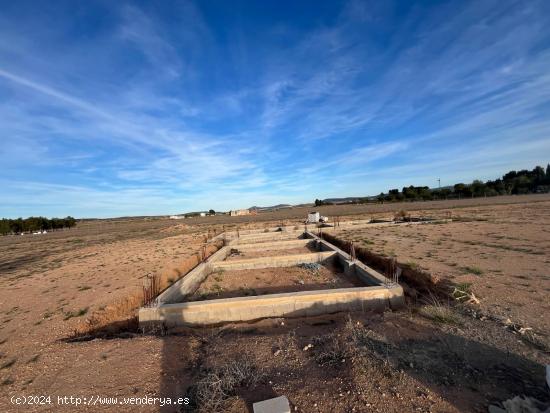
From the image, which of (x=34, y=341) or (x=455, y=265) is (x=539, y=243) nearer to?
(x=455, y=265)

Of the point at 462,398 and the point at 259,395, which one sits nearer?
the point at 462,398

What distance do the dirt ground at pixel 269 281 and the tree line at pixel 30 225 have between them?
3261 inches

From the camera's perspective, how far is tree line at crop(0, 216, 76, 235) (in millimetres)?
67562

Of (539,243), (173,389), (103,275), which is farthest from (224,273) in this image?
(539,243)

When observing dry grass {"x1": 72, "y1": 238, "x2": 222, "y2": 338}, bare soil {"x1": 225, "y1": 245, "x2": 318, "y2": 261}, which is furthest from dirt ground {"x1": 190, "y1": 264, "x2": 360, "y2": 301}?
bare soil {"x1": 225, "y1": 245, "x2": 318, "y2": 261}

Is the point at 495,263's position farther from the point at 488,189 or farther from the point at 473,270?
the point at 488,189

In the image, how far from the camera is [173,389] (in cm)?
372

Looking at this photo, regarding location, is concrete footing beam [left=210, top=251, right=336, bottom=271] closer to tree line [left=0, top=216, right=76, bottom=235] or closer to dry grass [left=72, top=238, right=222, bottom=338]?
dry grass [left=72, top=238, right=222, bottom=338]

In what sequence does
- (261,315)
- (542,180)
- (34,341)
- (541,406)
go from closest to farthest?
(541,406), (34,341), (261,315), (542,180)

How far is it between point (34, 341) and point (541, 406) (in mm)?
8128

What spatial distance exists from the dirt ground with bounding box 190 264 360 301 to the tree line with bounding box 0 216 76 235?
272 feet

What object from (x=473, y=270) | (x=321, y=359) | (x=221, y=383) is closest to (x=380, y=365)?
(x=321, y=359)

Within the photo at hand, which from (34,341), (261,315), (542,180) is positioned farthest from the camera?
(542,180)

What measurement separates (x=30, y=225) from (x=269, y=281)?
3420 inches
